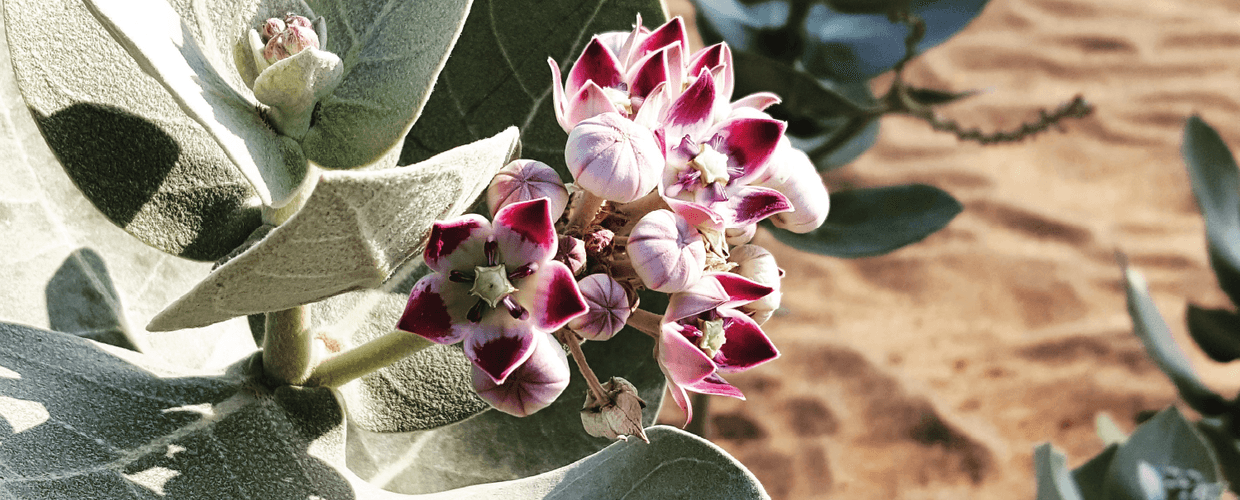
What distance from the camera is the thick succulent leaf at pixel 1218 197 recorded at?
1242 mm

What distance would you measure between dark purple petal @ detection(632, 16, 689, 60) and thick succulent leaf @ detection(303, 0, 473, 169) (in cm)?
11

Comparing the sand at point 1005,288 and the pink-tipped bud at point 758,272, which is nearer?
the pink-tipped bud at point 758,272

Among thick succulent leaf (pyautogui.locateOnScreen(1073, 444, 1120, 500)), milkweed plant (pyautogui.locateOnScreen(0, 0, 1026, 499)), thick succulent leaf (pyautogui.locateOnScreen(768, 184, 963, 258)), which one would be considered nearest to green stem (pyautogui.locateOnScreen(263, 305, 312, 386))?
milkweed plant (pyautogui.locateOnScreen(0, 0, 1026, 499))

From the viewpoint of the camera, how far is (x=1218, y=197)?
1275 millimetres

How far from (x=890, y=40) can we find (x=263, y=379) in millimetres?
698

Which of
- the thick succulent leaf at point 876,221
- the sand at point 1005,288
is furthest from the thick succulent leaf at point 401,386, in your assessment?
the sand at point 1005,288

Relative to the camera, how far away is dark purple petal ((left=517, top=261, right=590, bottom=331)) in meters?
0.39

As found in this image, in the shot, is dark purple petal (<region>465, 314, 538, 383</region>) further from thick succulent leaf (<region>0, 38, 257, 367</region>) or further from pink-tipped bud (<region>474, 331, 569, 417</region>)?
thick succulent leaf (<region>0, 38, 257, 367</region>)

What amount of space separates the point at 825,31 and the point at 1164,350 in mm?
659

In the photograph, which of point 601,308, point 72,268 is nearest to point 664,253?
point 601,308

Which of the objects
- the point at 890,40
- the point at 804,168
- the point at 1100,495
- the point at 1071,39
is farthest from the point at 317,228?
the point at 1071,39

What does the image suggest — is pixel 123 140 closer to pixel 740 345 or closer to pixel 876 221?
pixel 740 345

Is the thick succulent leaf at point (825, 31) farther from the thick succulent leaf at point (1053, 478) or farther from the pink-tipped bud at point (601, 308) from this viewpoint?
the pink-tipped bud at point (601, 308)

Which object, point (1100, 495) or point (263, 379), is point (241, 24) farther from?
point (1100, 495)
